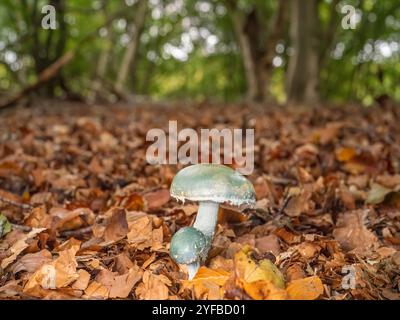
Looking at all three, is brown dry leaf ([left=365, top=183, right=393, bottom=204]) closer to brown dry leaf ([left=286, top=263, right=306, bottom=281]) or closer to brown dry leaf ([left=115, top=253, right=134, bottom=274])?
brown dry leaf ([left=286, top=263, right=306, bottom=281])

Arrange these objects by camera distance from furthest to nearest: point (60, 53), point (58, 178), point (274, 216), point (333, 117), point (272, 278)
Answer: point (60, 53)
point (333, 117)
point (58, 178)
point (274, 216)
point (272, 278)

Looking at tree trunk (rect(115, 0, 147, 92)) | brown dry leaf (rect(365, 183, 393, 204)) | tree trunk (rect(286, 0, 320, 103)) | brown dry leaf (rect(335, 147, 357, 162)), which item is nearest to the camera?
brown dry leaf (rect(365, 183, 393, 204))

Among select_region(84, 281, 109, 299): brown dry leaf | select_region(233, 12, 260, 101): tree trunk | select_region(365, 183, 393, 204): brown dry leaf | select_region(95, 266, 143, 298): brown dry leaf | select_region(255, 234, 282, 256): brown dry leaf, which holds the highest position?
select_region(233, 12, 260, 101): tree trunk

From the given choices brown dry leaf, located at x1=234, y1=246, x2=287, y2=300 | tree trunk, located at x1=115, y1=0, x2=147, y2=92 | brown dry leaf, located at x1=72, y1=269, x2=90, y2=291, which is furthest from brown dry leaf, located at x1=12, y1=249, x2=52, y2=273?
tree trunk, located at x1=115, y1=0, x2=147, y2=92

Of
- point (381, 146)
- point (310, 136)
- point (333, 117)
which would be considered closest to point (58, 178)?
point (310, 136)

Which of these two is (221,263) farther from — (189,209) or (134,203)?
(134,203)

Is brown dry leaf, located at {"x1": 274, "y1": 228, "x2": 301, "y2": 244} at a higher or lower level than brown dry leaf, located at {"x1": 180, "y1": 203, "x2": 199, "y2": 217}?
lower

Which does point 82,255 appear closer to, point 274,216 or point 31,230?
point 31,230
